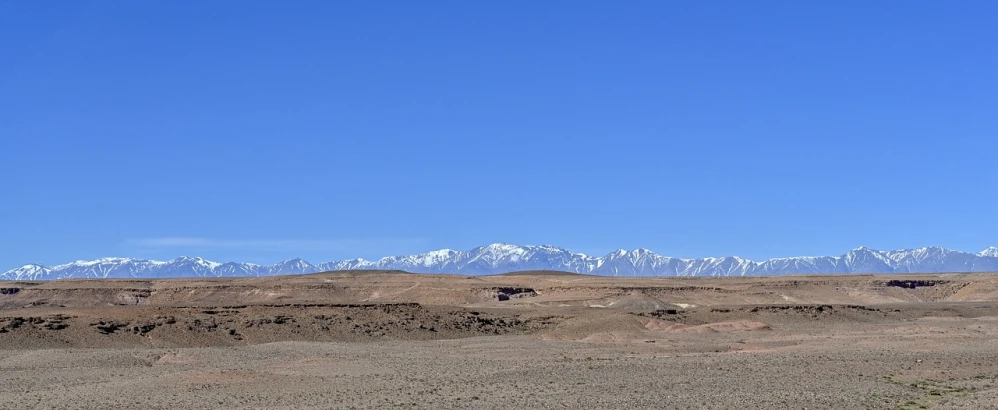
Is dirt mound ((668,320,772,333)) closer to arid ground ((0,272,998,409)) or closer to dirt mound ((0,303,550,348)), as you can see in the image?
arid ground ((0,272,998,409))

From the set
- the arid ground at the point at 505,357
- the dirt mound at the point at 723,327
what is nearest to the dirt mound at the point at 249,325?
the arid ground at the point at 505,357

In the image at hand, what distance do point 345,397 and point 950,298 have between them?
9505cm

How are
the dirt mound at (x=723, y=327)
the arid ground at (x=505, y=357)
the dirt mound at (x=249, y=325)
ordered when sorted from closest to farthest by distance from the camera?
the arid ground at (x=505, y=357), the dirt mound at (x=249, y=325), the dirt mound at (x=723, y=327)

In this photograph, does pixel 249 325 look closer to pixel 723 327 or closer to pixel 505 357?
pixel 505 357

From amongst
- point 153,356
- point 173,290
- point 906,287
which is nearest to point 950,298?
point 906,287

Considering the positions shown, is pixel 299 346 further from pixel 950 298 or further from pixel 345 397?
pixel 950 298

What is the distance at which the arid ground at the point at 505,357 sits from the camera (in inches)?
1371

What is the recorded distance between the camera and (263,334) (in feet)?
199

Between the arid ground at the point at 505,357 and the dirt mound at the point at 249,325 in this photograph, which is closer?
the arid ground at the point at 505,357

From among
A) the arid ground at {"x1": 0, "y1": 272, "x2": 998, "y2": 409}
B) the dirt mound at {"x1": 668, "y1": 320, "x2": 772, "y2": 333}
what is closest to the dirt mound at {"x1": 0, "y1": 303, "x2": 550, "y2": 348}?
the arid ground at {"x1": 0, "y1": 272, "x2": 998, "y2": 409}

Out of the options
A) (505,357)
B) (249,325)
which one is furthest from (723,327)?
(249,325)

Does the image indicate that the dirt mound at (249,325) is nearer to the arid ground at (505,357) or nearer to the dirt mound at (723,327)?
the arid ground at (505,357)

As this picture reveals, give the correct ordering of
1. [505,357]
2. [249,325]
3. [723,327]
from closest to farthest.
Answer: [505,357] → [249,325] → [723,327]

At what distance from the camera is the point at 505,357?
1939 inches
